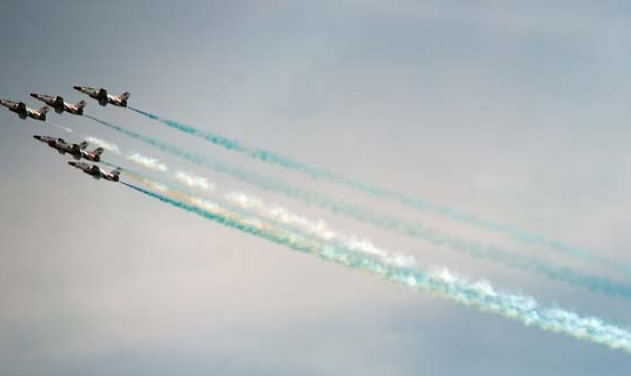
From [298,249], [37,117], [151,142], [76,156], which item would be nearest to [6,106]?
[37,117]

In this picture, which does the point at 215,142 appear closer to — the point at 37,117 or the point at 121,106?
the point at 121,106

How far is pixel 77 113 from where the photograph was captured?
99.1 m

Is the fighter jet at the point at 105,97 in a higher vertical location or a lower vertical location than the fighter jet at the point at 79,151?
higher

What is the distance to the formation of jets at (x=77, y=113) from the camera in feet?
314

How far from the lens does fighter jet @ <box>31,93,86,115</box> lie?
99188 mm

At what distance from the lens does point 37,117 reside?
3979 inches

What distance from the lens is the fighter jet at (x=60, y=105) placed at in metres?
99.2

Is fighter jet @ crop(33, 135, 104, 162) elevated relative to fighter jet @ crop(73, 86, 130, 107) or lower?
lower

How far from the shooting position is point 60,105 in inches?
3917

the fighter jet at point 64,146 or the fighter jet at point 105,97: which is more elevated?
the fighter jet at point 105,97

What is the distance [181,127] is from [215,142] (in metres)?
3.86

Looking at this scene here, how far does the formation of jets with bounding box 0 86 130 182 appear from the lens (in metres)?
95.7

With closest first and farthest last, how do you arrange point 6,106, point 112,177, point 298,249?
point 298,249, point 112,177, point 6,106

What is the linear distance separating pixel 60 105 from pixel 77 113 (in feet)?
7.62
